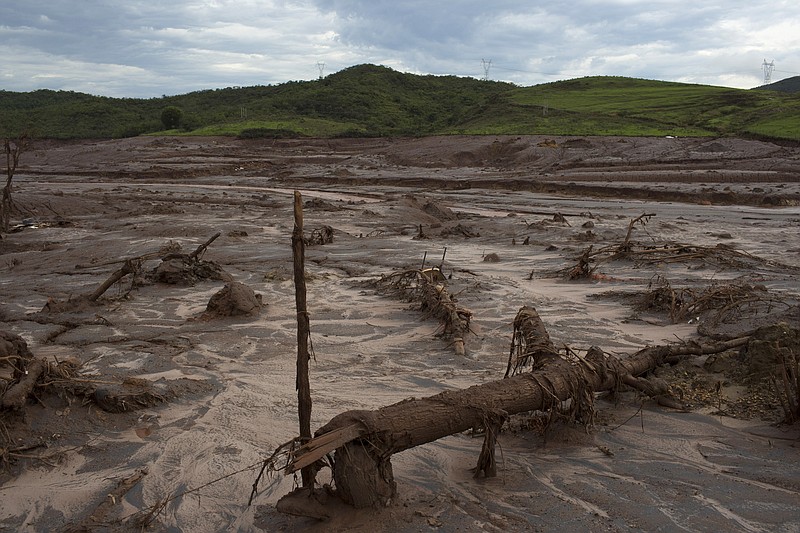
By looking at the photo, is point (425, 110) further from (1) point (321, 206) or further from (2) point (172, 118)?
(1) point (321, 206)

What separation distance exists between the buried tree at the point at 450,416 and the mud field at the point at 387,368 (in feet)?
0.49

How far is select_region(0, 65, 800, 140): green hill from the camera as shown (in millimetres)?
39625

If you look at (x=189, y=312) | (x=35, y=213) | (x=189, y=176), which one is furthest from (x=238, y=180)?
(x=189, y=312)

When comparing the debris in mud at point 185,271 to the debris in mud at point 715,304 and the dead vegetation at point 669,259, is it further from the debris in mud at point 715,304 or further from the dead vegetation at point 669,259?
the debris in mud at point 715,304

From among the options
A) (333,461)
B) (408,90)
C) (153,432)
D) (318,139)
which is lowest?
(153,432)

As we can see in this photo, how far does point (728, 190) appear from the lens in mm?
23359

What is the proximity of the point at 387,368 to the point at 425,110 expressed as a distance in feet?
198

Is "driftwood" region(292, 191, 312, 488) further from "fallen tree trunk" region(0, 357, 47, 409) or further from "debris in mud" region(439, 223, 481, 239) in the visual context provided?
"debris in mud" region(439, 223, 481, 239)

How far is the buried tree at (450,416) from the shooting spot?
3895 mm

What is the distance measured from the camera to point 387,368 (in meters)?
6.88

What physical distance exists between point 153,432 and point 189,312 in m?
3.86

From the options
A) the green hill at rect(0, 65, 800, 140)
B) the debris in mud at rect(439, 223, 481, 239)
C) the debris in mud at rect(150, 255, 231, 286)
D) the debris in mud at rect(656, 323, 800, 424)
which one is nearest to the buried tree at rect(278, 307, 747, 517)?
the debris in mud at rect(656, 323, 800, 424)

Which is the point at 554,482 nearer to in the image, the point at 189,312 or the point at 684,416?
the point at 684,416

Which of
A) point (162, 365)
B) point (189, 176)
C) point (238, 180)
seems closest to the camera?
point (162, 365)
